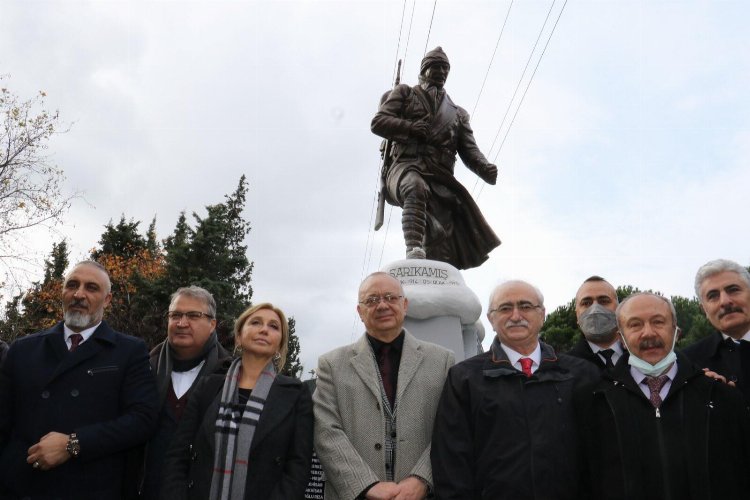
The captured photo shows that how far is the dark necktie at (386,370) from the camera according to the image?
3.08m

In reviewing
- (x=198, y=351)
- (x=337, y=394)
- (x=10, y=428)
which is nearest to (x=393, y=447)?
(x=337, y=394)

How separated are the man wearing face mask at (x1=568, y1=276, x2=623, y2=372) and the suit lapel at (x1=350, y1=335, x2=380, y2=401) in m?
1.31

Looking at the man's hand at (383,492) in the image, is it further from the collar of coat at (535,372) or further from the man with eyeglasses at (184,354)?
the man with eyeglasses at (184,354)

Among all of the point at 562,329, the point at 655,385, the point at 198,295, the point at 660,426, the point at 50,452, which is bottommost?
the point at 50,452

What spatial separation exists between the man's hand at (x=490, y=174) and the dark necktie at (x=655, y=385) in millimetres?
5021

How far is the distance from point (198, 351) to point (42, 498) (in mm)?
978

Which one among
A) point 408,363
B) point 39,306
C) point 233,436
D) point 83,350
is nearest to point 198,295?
point 83,350

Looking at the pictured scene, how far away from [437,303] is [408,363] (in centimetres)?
273

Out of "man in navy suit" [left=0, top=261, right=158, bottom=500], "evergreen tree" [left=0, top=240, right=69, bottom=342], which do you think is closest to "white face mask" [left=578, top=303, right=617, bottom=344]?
"man in navy suit" [left=0, top=261, right=158, bottom=500]

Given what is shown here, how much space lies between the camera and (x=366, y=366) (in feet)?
10.2

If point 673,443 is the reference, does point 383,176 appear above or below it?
above

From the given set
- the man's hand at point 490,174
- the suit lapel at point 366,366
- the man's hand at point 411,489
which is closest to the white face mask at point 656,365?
the man's hand at point 411,489

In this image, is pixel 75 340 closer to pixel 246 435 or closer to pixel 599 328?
pixel 246 435

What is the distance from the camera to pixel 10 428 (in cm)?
296
